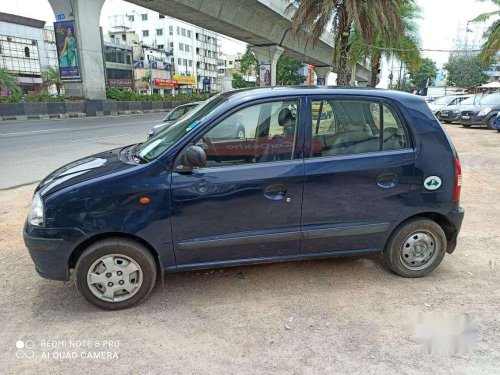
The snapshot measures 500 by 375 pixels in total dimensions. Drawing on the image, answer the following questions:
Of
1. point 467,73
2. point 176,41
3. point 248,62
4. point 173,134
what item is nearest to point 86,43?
point 173,134

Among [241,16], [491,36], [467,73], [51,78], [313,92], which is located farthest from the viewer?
[467,73]

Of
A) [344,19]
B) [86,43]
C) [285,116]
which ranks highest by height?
[86,43]

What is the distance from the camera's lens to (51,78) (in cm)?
5534

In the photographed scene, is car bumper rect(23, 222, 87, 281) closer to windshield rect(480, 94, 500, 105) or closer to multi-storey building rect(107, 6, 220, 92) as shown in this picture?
windshield rect(480, 94, 500, 105)

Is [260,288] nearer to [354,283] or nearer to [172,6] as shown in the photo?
[354,283]

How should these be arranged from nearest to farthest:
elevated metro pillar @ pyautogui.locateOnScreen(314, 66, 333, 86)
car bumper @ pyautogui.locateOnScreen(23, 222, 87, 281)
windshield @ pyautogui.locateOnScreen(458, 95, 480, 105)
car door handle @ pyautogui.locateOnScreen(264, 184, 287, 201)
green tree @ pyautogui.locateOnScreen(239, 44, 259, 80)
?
1. car bumper @ pyautogui.locateOnScreen(23, 222, 87, 281)
2. car door handle @ pyautogui.locateOnScreen(264, 184, 287, 201)
3. windshield @ pyautogui.locateOnScreen(458, 95, 480, 105)
4. elevated metro pillar @ pyautogui.locateOnScreen(314, 66, 333, 86)
5. green tree @ pyautogui.locateOnScreen(239, 44, 259, 80)

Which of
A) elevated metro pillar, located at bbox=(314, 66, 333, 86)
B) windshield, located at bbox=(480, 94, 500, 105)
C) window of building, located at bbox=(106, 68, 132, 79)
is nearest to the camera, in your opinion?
windshield, located at bbox=(480, 94, 500, 105)

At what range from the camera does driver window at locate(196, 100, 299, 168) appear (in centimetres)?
319

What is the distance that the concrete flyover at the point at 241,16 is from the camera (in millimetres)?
25391

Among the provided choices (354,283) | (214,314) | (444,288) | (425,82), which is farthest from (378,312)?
(425,82)

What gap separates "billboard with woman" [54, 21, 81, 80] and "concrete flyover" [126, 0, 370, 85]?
461 cm

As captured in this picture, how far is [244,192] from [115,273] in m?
1.22

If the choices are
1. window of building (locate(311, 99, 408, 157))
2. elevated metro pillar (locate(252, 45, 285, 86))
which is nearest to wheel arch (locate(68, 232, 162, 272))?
window of building (locate(311, 99, 408, 157))

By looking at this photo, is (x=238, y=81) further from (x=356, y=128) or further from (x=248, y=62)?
(x=356, y=128)
